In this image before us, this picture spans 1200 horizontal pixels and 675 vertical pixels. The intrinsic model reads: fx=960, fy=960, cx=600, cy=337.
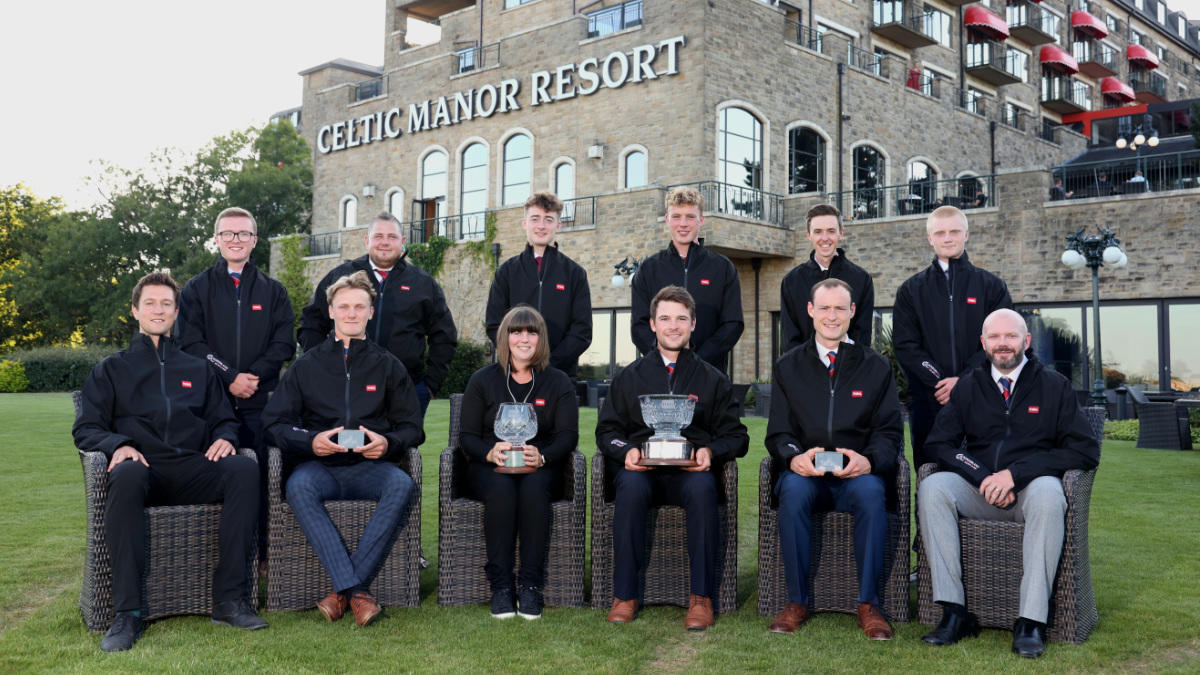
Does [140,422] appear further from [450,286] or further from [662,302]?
[450,286]

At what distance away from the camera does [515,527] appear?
4762 mm

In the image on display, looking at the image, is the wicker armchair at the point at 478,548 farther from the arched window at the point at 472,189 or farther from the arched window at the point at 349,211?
the arched window at the point at 349,211

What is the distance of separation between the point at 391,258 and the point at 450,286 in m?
20.6

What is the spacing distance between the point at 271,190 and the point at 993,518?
40074 millimetres

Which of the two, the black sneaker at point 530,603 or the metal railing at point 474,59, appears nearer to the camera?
the black sneaker at point 530,603

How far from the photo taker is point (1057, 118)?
3722 centimetres

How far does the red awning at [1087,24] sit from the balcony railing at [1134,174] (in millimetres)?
19688

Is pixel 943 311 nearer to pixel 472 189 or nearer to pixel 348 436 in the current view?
pixel 348 436

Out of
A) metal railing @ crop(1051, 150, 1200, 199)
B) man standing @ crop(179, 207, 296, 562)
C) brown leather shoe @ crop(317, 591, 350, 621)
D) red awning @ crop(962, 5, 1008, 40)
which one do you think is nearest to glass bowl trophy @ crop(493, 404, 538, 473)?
brown leather shoe @ crop(317, 591, 350, 621)

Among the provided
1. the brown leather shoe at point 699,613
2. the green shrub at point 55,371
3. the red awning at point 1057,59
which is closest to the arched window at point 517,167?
the green shrub at point 55,371

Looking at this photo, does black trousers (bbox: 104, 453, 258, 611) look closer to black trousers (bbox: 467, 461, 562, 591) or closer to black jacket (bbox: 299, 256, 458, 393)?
black trousers (bbox: 467, 461, 562, 591)

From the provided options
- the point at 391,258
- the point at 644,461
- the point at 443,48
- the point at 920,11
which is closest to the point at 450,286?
the point at 443,48

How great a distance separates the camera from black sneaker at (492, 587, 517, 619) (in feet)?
15.1

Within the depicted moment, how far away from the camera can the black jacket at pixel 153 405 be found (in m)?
4.54
